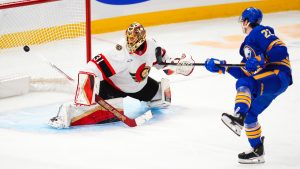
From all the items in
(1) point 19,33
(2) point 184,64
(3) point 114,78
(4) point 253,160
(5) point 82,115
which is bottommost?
(4) point 253,160

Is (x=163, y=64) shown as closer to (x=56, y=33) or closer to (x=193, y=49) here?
(x=56, y=33)

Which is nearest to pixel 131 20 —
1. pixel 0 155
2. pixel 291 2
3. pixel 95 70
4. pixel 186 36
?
pixel 186 36

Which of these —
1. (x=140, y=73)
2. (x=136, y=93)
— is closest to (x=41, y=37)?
(x=136, y=93)

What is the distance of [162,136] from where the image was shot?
15.7ft

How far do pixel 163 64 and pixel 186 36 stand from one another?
8.91 ft

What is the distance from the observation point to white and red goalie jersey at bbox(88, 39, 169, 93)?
4941mm

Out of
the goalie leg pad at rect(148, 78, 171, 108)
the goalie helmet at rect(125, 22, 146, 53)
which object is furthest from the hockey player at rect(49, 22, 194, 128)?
the goalie leg pad at rect(148, 78, 171, 108)

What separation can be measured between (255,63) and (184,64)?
1205 mm

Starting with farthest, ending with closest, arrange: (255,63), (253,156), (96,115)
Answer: (96,115) < (253,156) < (255,63)

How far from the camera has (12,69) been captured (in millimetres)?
6406

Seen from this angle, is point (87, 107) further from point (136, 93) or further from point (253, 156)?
point (253, 156)

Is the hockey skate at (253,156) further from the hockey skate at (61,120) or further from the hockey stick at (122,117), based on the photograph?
the hockey skate at (61,120)

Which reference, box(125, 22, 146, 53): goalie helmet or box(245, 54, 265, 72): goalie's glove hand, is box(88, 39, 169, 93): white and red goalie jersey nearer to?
box(125, 22, 146, 53): goalie helmet

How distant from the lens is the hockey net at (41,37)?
5.97 metres
